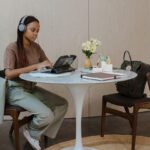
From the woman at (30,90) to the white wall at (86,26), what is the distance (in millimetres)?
705

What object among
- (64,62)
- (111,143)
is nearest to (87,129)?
(111,143)

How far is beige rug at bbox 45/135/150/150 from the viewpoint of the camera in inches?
121

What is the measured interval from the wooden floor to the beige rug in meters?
0.15

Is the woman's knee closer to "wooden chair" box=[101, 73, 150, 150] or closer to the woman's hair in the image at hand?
the woman's hair

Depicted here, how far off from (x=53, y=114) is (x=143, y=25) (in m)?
1.83

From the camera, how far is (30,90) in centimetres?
311

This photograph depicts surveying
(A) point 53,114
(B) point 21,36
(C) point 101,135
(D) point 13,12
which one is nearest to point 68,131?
(C) point 101,135

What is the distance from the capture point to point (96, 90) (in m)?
4.12

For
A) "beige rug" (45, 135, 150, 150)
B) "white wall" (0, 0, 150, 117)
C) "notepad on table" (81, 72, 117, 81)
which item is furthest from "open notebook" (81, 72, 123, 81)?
"white wall" (0, 0, 150, 117)

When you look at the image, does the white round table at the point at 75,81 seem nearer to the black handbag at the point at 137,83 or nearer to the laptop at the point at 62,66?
the laptop at the point at 62,66

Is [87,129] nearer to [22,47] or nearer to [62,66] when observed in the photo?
[62,66]

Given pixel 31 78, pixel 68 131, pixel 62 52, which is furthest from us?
pixel 62 52

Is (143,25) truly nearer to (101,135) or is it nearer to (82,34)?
(82,34)

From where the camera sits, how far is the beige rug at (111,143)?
3.08 metres
